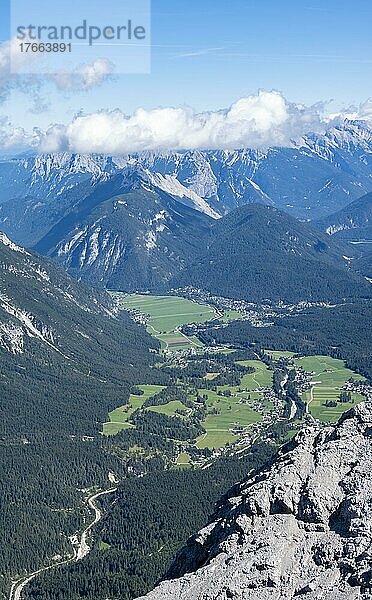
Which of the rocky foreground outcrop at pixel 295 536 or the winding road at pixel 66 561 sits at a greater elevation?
the rocky foreground outcrop at pixel 295 536

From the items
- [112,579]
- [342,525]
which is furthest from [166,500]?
[342,525]

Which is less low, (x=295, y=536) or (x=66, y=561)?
(x=295, y=536)

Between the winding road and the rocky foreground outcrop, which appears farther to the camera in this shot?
the winding road

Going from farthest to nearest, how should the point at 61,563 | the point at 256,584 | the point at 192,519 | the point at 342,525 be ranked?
the point at 192,519 < the point at 61,563 < the point at 342,525 < the point at 256,584

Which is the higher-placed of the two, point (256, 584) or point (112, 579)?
point (256, 584)

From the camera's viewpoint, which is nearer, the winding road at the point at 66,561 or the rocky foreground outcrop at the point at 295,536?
the rocky foreground outcrop at the point at 295,536

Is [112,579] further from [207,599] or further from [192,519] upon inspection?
[207,599]

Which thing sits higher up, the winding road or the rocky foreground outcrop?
the rocky foreground outcrop

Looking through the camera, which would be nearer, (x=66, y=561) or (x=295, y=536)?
(x=295, y=536)
